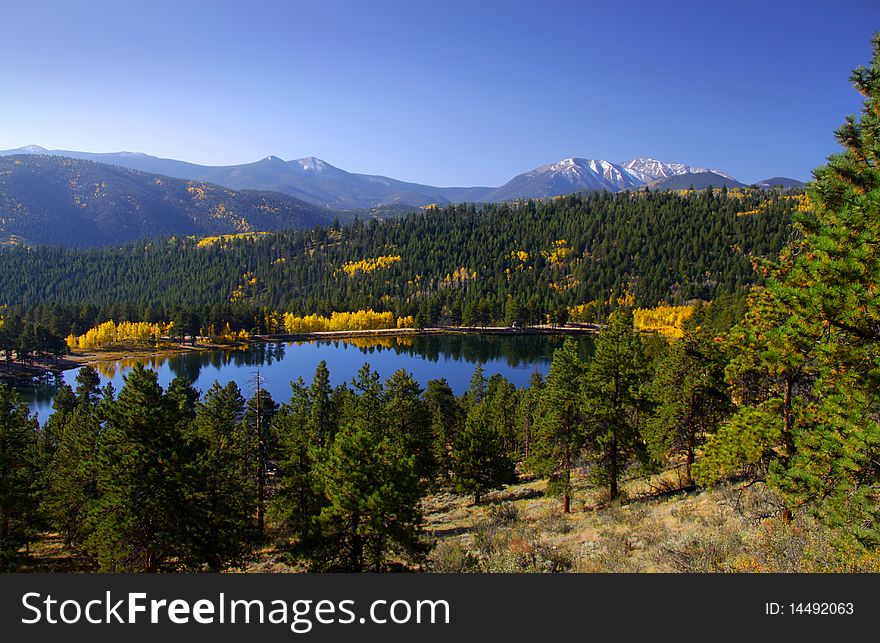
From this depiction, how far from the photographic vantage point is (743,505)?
18328mm

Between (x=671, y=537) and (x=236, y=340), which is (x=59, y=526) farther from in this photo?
(x=236, y=340)

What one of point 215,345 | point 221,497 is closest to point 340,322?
point 215,345

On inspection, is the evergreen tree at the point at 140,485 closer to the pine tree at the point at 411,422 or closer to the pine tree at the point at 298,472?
the pine tree at the point at 298,472

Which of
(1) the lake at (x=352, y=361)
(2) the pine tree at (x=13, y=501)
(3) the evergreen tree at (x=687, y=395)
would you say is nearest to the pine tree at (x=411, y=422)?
(3) the evergreen tree at (x=687, y=395)

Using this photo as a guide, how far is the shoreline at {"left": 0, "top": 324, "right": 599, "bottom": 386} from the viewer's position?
117 metres

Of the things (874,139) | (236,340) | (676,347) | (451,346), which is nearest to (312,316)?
(236,340)

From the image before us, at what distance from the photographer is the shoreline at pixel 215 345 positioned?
116700 mm

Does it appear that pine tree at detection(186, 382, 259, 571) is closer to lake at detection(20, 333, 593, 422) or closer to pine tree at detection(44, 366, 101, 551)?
pine tree at detection(44, 366, 101, 551)

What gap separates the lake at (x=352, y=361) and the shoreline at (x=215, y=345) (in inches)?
203

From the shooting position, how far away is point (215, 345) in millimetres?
160750

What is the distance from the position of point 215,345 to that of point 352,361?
55.2 metres

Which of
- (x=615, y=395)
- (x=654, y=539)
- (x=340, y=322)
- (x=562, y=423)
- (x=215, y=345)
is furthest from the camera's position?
(x=340, y=322)

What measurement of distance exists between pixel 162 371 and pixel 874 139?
444 ft

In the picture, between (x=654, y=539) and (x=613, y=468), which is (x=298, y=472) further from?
(x=654, y=539)
